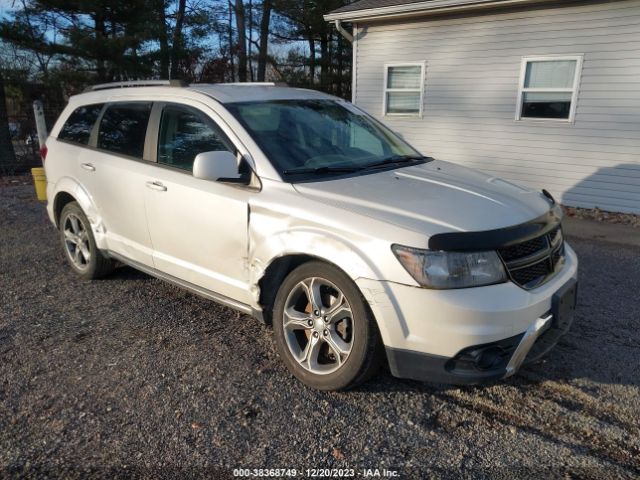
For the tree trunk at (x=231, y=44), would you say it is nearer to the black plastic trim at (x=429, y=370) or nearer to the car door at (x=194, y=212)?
the car door at (x=194, y=212)

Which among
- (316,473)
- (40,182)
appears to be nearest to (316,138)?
(316,473)

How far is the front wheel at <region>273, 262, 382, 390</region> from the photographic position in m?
2.77

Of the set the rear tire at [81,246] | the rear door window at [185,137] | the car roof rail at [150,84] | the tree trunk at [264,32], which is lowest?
the rear tire at [81,246]

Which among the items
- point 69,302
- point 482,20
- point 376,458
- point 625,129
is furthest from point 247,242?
point 482,20

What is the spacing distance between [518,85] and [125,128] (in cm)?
765

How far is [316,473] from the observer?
7.85ft

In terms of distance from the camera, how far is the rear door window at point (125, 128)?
13.4 feet

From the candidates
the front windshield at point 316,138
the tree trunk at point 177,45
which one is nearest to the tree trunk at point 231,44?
the tree trunk at point 177,45

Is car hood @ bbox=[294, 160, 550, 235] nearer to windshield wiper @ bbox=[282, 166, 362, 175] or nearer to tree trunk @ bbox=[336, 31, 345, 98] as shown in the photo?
windshield wiper @ bbox=[282, 166, 362, 175]

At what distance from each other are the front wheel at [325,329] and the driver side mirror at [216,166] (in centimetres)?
77

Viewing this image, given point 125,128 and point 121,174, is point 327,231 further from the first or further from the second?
point 125,128

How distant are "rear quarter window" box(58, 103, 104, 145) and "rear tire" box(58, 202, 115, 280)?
64cm

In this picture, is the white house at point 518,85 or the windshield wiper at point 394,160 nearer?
the windshield wiper at point 394,160

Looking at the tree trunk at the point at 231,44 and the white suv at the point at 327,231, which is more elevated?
the tree trunk at the point at 231,44
